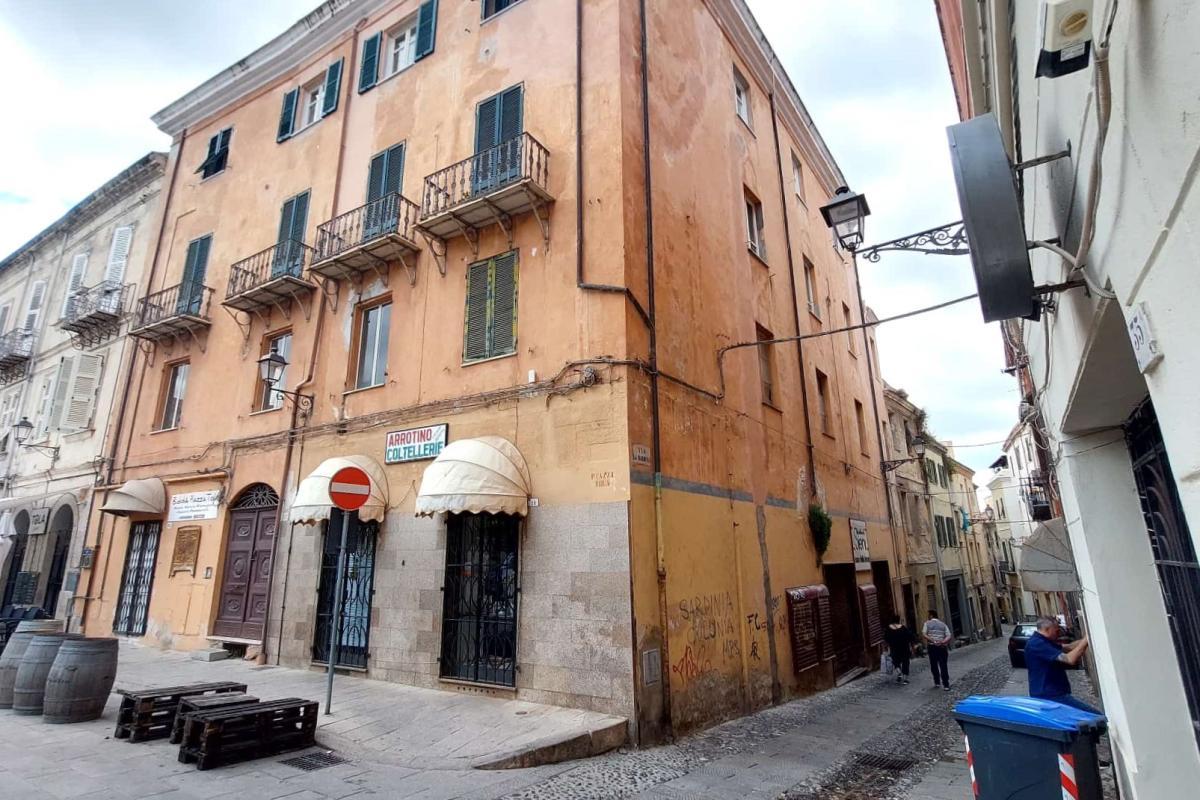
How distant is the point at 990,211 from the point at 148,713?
8955 mm

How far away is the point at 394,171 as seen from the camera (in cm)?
1266

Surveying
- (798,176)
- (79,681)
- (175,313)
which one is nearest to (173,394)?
(175,313)

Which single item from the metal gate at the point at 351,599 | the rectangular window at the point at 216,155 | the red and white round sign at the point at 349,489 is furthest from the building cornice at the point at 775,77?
the metal gate at the point at 351,599

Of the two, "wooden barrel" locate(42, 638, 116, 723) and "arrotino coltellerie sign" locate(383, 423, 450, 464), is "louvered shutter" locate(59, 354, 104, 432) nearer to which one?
"arrotino coltellerie sign" locate(383, 423, 450, 464)

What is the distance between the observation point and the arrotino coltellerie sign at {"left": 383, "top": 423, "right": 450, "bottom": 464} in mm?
10180

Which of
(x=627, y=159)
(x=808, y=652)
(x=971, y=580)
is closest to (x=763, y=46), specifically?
(x=627, y=159)

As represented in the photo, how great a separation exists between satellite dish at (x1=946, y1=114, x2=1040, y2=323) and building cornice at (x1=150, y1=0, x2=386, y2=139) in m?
15.0

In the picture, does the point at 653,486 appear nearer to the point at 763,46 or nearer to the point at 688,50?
the point at 688,50

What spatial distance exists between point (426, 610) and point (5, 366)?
21.0 meters

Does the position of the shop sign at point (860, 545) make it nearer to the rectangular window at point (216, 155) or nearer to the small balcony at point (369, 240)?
the small balcony at point (369, 240)

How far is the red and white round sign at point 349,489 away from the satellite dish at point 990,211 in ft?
24.2

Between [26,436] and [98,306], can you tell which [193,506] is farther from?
[26,436]

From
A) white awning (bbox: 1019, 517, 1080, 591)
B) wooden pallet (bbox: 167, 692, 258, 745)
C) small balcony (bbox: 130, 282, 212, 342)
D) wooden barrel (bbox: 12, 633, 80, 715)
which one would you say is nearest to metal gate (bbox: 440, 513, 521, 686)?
wooden pallet (bbox: 167, 692, 258, 745)

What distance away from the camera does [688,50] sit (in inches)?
500
